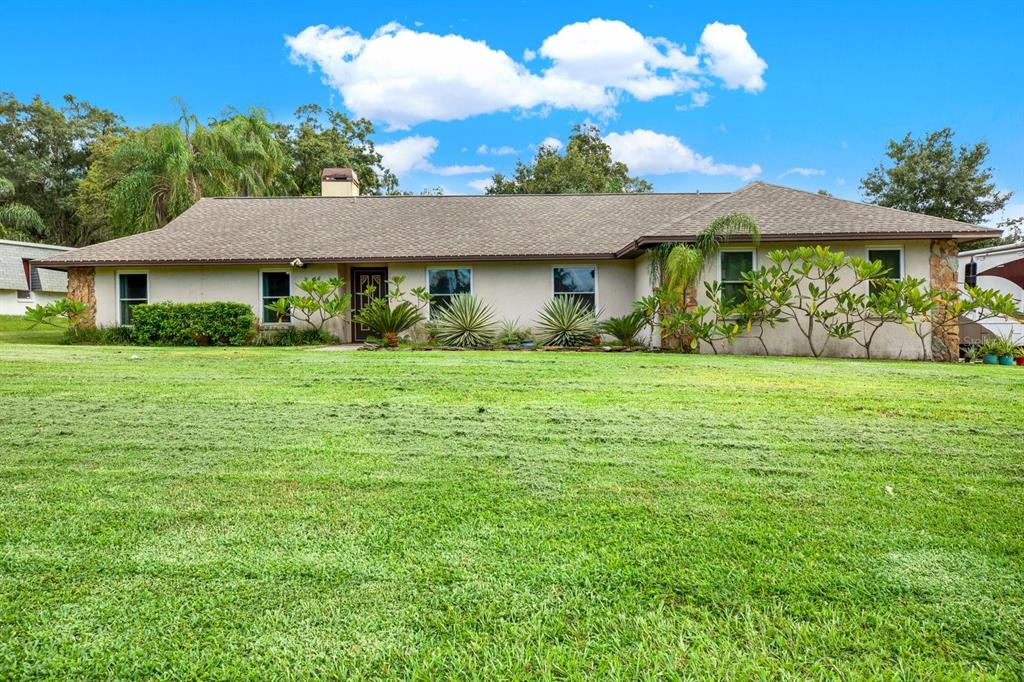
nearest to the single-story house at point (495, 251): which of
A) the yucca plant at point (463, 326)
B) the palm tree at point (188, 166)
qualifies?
the yucca plant at point (463, 326)

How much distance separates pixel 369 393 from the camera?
20.2 ft

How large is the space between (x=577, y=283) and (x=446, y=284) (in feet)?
10.6

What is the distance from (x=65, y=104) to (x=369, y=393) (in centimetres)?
4705

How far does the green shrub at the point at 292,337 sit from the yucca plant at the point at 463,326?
3026 mm

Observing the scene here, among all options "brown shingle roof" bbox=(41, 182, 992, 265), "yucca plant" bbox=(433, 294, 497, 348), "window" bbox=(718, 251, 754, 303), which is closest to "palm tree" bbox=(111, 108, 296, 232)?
"brown shingle roof" bbox=(41, 182, 992, 265)

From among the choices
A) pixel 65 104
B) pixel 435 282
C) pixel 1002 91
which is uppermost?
pixel 65 104

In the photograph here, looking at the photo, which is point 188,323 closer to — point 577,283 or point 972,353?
point 577,283

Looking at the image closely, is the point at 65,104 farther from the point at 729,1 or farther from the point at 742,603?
the point at 742,603

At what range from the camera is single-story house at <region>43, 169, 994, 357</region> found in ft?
39.0

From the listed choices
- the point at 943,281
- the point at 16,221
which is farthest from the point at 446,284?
the point at 16,221

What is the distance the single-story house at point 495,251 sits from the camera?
11.9 metres

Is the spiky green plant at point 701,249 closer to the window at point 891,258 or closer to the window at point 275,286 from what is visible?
the window at point 891,258

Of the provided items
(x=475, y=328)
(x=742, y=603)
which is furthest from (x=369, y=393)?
(x=475, y=328)

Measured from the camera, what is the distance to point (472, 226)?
16.2 meters
